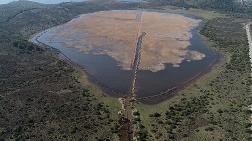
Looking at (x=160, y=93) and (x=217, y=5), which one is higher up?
(x=217, y=5)

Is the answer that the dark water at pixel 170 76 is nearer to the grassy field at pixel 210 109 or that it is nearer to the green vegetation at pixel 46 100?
the grassy field at pixel 210 109

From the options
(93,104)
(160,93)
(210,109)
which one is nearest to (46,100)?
(93,104)

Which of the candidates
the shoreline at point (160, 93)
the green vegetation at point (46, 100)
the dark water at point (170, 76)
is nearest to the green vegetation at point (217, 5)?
the dark water at point (170, 76)

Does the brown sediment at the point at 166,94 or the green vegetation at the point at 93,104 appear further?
the brown sediment at the point at 166,94

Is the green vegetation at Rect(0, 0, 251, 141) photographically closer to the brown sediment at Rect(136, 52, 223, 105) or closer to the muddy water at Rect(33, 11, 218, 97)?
the brown sediment at Rect(136, 52, 223, 105)

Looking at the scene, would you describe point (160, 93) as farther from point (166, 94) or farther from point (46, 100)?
point (46, 100)

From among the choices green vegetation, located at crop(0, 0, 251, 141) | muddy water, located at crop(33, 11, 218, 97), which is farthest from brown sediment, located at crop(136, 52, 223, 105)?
green vegetation, located at crop(0, 0, 251, 141)
